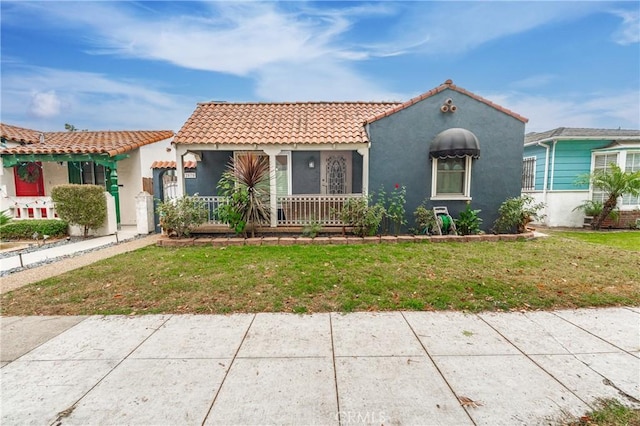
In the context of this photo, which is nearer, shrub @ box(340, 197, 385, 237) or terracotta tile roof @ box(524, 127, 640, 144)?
shrub @ box(340, 197, 385, 237)

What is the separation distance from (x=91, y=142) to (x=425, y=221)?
45.1ft

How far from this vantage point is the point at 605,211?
1139 centimetres

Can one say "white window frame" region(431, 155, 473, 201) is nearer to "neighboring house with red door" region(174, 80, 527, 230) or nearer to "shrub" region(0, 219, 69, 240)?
"neighboring house with red door" region(174, 80, 527, 230)

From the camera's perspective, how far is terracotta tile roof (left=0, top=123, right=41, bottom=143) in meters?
11.7

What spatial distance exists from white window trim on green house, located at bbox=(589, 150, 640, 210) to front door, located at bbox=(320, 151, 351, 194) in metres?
10.5

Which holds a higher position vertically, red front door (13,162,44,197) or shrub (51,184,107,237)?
red front door (13,162,44,197)

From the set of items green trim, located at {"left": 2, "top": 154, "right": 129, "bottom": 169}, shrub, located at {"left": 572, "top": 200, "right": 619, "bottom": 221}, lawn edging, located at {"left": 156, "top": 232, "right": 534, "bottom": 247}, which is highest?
green trim, located at {"left": 2, "top": 154, "right": 129, "bottom": 169}

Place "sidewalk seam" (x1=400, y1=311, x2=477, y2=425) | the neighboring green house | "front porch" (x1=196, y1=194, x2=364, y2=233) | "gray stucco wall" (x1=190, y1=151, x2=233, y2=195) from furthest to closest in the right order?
the neighboring green house → "gray stucco wall" (x1=190, y1=151, x2=233, y2=195) → "front porch" (x1=196, y1=194, x2=364, y2=233) → "sidewalk seam" (x1=400, y1=311, x2=477, y2=425)

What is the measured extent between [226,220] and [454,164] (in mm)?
7295

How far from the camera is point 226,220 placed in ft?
27.7

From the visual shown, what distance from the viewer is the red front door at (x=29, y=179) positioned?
11930 millimetres

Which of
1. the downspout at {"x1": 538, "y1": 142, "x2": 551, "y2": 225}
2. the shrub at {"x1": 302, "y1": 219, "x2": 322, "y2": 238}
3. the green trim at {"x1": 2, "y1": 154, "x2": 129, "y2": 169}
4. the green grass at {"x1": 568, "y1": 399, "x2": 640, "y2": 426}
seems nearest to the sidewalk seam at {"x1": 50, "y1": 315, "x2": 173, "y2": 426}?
the green grass at {"x1": 568, "y1": 399, "x2": 640, "y2": 426}

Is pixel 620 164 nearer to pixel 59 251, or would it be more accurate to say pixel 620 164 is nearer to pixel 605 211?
pixel 605 211

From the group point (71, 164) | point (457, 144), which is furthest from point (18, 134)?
point (457, 144)
